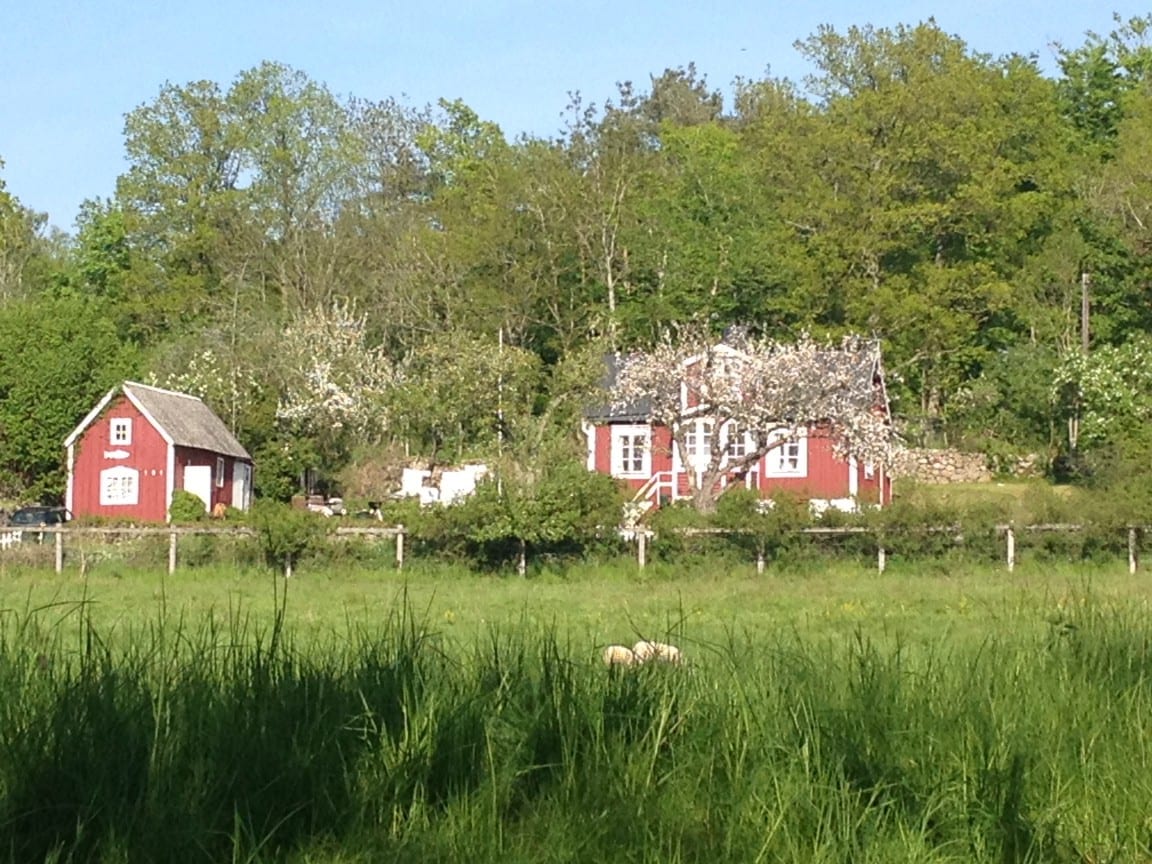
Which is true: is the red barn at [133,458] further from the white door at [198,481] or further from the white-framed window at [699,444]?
the white-framed window at [699,444]

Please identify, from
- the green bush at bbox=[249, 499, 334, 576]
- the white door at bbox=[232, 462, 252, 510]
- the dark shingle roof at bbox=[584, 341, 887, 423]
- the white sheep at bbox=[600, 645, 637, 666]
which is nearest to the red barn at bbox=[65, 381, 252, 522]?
the white door at bbox=[232, 462, 252, 510]

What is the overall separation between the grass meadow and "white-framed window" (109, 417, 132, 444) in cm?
4137

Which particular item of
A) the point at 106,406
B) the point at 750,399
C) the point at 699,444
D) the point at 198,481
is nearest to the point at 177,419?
the point at 198,481

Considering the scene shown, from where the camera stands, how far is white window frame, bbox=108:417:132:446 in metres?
47.4

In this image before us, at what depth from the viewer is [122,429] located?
4744 cm

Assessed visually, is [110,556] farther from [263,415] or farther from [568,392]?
[263,415]

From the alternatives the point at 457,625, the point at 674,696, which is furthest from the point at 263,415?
the point at 674,696

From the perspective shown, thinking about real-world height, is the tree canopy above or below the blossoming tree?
above

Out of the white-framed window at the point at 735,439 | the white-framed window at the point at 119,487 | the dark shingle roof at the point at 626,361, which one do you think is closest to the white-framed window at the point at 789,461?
the white-framed window at the point at 735,439

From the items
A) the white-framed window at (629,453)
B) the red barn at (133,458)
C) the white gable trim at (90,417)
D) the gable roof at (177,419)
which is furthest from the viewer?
the white gable trim at (90,417)

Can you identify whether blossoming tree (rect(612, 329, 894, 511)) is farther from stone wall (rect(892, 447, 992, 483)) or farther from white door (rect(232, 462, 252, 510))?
white door (rect(232, 462, 252, 510))

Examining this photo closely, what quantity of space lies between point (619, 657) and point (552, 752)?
1.31 meters

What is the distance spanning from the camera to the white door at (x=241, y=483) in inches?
2039

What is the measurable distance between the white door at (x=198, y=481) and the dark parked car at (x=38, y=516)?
12.4 feet
